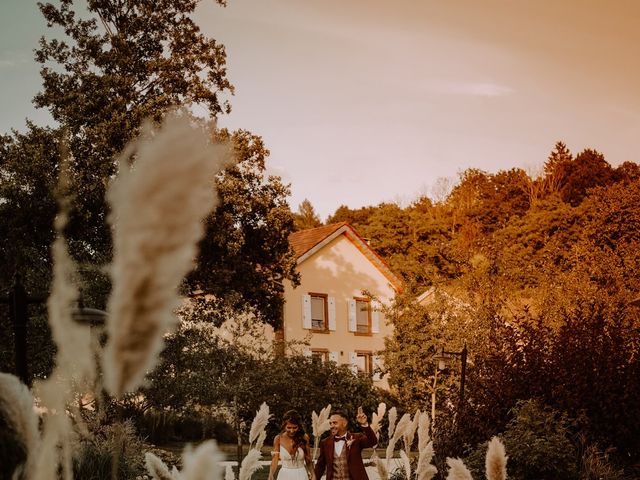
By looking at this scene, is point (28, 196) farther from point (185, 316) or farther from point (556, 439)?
point (556, 439)

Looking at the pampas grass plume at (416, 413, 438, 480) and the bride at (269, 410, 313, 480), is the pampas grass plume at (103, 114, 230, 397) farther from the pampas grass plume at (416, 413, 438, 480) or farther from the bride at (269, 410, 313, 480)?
the bride at (269, 410, 313, 480)

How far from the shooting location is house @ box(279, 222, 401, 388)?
131 ft

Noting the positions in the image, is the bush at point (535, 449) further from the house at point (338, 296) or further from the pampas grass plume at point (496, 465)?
the house at point (338, 296)

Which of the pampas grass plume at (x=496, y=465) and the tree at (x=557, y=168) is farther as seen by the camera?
the tree at (x=557, y=168)

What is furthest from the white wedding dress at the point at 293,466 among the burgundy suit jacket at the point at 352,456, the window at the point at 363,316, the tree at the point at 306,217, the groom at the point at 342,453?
the tree at the point at 306,217

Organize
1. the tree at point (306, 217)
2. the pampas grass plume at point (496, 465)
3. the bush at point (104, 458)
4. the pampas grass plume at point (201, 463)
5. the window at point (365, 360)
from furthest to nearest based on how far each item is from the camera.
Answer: the tree at point (306, 217) → the window at point (365, 360) → the bush at point (104, 458) → the pampas grass plume at point (496, 465) → the pampas grass plume at point (201, 463)

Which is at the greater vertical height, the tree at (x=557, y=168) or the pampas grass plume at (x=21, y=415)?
the tree at (x=557, y=168)

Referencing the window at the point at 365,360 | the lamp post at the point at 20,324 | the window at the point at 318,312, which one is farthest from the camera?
the window at the point at 365,360

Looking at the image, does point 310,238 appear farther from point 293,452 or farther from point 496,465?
point 496,465

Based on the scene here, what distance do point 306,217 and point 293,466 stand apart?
6170cm

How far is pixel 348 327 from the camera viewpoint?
41.6 m

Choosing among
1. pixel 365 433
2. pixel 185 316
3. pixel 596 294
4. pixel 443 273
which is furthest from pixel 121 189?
pixel 443 273

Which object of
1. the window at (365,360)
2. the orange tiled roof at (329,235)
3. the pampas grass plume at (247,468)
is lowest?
the pampas grass plume at (247,468)

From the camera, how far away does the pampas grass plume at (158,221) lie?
0.78m
